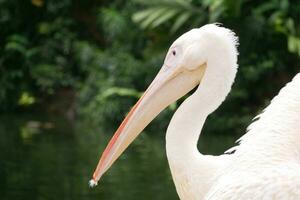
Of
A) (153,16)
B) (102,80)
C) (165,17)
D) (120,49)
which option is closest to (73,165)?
(153,16)

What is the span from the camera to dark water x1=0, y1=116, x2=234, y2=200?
30.0ft

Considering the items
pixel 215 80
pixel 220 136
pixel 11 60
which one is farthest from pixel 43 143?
pixel 215 80

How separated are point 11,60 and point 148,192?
9.93 meters

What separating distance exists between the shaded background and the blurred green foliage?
0.07ft

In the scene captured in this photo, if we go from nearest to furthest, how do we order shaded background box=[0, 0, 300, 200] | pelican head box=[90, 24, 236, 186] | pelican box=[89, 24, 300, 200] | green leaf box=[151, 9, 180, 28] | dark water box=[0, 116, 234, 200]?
pelican box=[89, 24, 300, 200], pelican head box=[90, 24, 236, 186], dark water box=[0, 116, 234, 200], shaded background box=[0, 0, 300, 200], green leaf box=[151, 9, 180, 28]

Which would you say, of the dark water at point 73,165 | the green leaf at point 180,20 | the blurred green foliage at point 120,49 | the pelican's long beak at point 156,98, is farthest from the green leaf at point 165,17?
the pelican's long beak at point 156,98

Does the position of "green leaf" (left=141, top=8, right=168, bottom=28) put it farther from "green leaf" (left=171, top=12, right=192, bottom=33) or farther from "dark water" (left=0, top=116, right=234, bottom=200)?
"dark water" (left=0, top=116, right=234, bottom=200)

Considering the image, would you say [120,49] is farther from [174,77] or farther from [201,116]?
[201,116]

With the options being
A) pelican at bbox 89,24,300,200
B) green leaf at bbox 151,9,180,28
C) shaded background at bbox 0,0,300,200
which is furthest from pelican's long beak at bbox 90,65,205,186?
green leaf at bbox 151,9,180,28

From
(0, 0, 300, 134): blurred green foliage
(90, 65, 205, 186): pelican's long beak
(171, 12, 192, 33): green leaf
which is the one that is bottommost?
(0, 0, 300, 134): blurred green foliage

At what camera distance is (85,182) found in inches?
382

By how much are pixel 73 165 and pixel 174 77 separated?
582 cm

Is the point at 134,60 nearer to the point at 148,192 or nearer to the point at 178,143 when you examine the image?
the point at 148,192

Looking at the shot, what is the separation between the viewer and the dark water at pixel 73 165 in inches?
360
